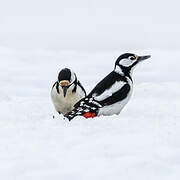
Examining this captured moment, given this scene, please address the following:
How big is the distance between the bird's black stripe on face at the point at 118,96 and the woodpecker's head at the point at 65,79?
2.51ft

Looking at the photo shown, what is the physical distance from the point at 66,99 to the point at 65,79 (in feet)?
1.17

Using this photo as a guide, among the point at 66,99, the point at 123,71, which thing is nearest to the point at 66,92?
the point at 66,99

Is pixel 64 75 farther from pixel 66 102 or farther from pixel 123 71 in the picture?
pixel 123 71

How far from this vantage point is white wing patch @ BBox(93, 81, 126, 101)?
905 centimetres

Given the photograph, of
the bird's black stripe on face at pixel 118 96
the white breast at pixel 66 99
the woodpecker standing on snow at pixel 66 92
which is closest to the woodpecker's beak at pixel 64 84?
the woodpecker standing on snow at pixel 66 92

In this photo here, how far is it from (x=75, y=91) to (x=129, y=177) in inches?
161

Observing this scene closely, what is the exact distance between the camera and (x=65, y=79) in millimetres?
9531

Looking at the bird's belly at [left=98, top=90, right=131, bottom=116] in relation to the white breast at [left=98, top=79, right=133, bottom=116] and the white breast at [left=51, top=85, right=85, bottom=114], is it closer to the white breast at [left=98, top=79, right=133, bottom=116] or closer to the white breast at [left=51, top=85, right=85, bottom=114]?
the white breast at [left=98, top=79, right=133, bottom=116]

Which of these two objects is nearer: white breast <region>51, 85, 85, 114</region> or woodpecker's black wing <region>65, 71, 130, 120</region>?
woodpecker's black wing <region>65, 71, 130, 120</region>

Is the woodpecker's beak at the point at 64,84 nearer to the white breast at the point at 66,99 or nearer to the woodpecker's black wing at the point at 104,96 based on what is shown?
the white breast at the point at 66,99

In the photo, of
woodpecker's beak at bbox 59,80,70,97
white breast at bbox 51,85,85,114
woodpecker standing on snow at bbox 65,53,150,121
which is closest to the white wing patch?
woodpecker standing on snow at bbox 65,53,150,121

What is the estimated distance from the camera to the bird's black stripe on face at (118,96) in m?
9.05

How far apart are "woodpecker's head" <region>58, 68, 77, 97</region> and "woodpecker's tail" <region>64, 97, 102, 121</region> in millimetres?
564

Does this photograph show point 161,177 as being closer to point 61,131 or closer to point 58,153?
point 58,153
